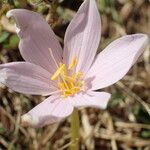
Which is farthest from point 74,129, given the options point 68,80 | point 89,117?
point 89,117

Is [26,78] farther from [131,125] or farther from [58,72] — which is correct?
[131,125]

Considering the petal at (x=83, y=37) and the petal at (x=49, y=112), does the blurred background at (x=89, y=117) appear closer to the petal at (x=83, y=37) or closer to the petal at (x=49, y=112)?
the petal at (x=83, y=37)

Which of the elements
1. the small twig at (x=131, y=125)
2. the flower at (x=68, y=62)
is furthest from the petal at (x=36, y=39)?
the small twig at (x=131, y=125)

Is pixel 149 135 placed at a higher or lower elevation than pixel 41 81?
lower

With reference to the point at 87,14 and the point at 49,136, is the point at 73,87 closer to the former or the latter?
the point at 87,14


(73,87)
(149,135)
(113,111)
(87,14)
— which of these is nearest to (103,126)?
(113,111)

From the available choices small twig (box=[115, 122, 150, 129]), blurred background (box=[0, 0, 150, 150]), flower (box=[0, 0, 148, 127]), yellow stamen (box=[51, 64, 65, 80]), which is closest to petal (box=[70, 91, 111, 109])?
flower (box=[0, 0, 148, 127])

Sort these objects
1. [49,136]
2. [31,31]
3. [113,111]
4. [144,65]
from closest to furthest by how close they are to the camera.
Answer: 1. [31,31]
2. [49,136]
3. [113,111]
4. [144,65]
